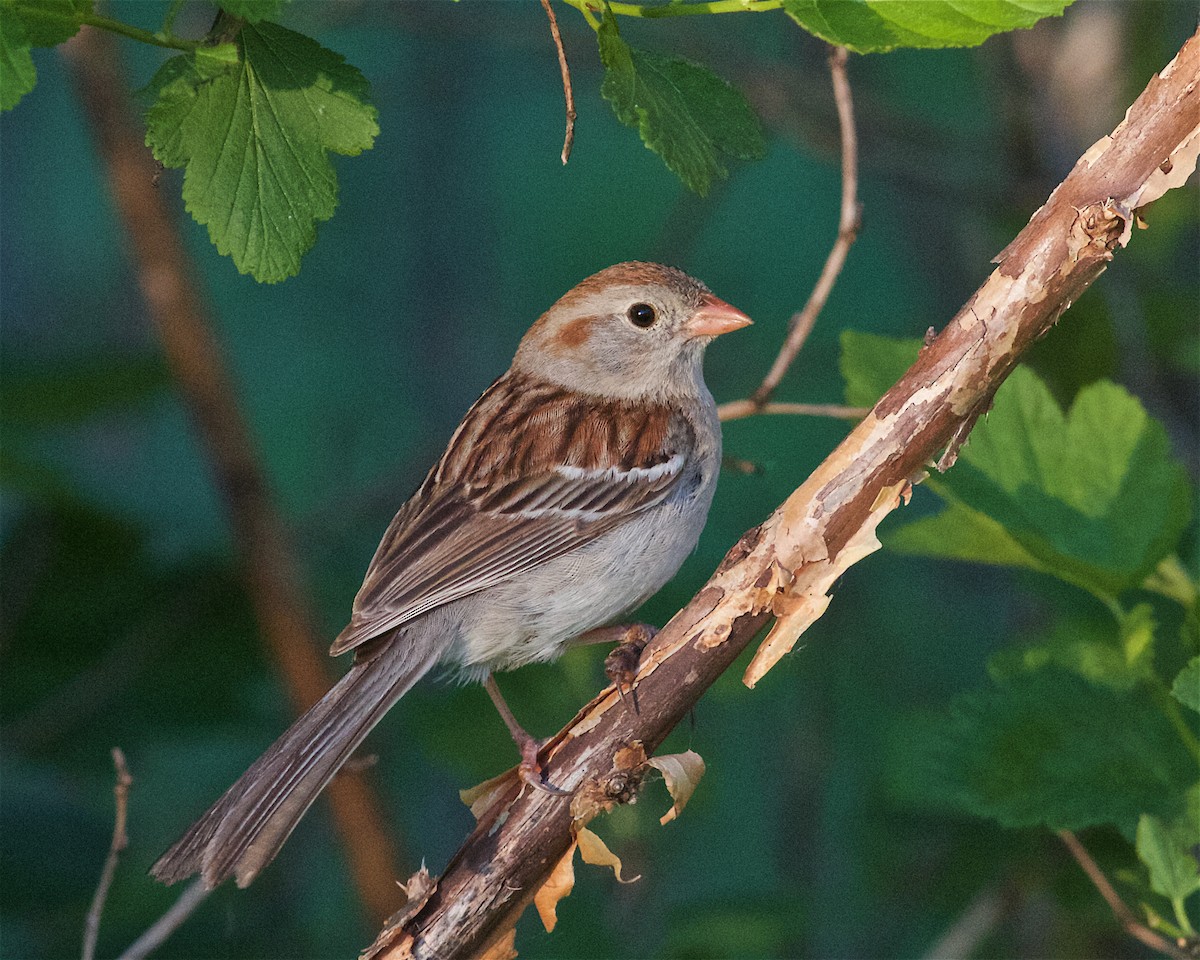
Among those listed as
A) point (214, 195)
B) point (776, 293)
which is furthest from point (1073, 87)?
point (214, 195)

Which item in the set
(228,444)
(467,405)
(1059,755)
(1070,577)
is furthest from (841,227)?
(467,405)

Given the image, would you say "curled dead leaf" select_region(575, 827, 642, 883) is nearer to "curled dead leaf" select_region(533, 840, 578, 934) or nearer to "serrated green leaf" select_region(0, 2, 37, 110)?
"curled dead leaf" select_region(533, 840, 578, 934)

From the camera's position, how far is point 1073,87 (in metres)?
3.60

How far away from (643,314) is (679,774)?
3.76ft

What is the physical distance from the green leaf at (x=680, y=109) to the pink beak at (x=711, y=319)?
106 cm

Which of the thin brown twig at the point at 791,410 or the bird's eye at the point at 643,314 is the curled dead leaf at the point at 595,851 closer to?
the thin brown twig at the point at 791,410

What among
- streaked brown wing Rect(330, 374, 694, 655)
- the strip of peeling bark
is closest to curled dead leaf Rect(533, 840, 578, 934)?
the strip of peeling bark

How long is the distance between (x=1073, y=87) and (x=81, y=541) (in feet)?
9.09

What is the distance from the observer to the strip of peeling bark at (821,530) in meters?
1.43

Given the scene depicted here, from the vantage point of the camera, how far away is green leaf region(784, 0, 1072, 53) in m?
1.29

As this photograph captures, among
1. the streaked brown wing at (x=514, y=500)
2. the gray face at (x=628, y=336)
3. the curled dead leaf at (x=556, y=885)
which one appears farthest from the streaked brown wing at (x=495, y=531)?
the curled dead leaf at (x=556, y=885)

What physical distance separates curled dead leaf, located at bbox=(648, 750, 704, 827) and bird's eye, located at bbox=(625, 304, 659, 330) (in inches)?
43.4

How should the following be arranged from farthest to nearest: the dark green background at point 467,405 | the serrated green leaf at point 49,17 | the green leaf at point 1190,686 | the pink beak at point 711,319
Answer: the dark green background at point 467,405 → the pink beak at point 711,319 → the green leaf at point 1190,686 → the serrated green leaf at point 49,17

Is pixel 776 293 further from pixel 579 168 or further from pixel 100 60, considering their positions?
pixel 100 60
